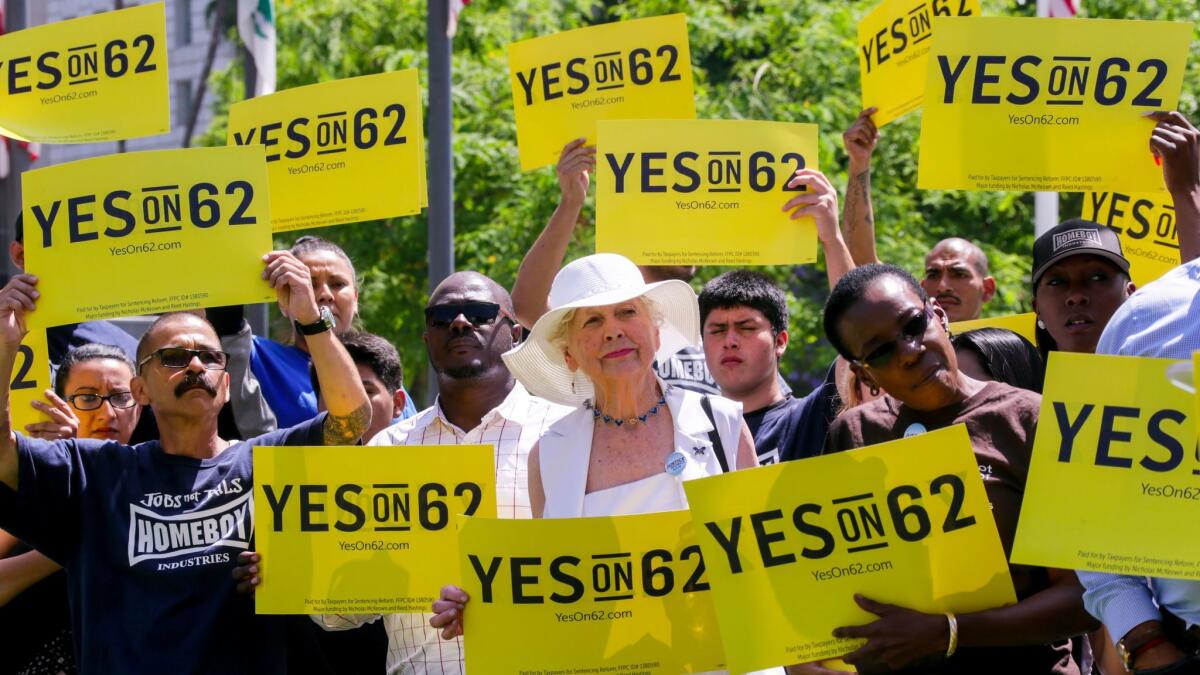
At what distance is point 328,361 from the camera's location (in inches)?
188

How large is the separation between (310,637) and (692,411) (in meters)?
1.61

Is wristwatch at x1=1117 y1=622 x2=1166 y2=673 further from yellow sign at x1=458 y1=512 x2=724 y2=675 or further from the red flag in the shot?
the red flag

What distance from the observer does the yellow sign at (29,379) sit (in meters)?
5.71

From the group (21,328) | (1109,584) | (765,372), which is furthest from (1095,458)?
(21,328)

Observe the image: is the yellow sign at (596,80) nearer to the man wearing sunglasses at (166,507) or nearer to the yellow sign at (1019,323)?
the yellow sign at (1019,323)

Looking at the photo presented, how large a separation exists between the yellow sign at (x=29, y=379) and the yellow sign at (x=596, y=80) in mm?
1952

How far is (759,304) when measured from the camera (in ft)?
20.1

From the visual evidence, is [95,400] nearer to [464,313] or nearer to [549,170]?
[464,313]

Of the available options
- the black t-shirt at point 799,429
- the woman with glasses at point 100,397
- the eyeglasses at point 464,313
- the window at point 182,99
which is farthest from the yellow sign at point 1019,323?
the window at point 182,99

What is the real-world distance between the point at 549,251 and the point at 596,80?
2.38 ft

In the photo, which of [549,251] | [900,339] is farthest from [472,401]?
Result: [900,339]

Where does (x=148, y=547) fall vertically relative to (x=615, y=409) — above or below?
below

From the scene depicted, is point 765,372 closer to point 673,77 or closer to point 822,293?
point 673,77

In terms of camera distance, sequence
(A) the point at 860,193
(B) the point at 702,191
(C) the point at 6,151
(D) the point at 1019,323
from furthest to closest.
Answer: (C) the point at 6,151 → (A) the point at 860,193 → (D) the point at 1019,323 → (B) the point at 702,191
